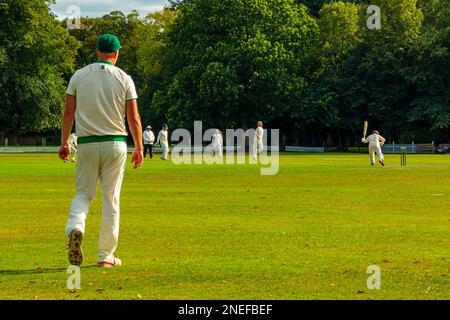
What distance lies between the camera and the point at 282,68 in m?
82.2

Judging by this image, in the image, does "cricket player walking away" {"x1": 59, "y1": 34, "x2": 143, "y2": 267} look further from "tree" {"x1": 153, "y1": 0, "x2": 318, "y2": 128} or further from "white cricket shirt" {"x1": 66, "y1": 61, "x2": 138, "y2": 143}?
"tree" {"x1": 153, "y1": 0, "x2": 318, "y2": 128}

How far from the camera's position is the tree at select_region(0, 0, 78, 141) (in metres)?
85.8

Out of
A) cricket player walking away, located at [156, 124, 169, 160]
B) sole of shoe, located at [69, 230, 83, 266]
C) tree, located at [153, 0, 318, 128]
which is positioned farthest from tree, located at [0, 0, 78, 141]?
sole of shoe, located at [69, 230, 83, 266]

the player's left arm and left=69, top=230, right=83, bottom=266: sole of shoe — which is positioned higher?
the player's left arm

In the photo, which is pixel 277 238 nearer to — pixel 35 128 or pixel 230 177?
pixel 230 177

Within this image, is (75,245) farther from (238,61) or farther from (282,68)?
(282,68)

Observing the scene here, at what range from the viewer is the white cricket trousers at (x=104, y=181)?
11.0 metres

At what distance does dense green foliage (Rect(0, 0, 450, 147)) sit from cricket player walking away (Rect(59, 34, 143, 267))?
6838cm

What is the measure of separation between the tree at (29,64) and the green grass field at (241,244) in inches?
2385

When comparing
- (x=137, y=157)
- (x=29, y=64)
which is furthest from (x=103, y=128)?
(x=29, y=64)

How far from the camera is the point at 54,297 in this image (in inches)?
359

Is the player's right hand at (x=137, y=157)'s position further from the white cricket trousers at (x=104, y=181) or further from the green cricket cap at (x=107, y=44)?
the green cricket cap at (x=107, y=44)

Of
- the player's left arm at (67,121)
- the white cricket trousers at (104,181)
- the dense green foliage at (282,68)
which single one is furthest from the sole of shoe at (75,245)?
the dense green foliage at (282,68)

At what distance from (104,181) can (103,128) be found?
23.6 inches
